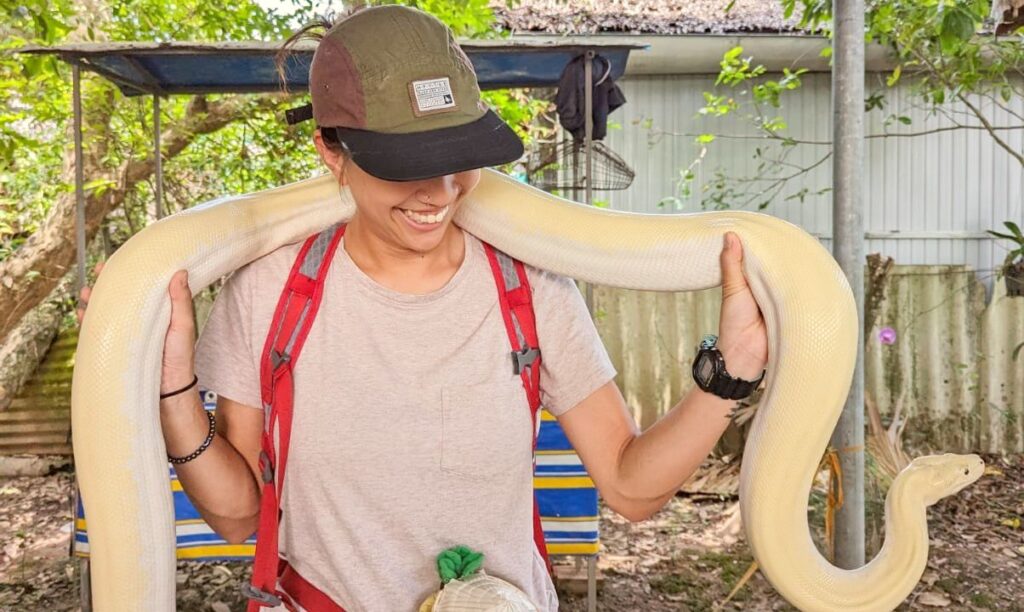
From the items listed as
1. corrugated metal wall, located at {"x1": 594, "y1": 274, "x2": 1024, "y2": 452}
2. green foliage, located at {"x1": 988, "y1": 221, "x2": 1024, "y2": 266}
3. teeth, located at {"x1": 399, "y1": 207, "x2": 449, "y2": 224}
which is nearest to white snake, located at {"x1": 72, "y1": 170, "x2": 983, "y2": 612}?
teeth, located at {"x1": 399, "y1": 207, "x2": 449, "y2": 224}

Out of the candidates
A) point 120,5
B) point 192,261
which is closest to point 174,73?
point 120,5

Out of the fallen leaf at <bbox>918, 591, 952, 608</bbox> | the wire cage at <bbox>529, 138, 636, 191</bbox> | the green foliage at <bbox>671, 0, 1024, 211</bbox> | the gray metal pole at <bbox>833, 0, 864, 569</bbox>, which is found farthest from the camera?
the wire cage at <bbox>529, 138, 636, 191</bbox>

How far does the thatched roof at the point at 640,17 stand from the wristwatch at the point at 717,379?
5797 millimetres

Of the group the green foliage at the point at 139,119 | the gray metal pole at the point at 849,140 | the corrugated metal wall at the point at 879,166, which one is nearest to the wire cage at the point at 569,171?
the green foliage at the point at 139,119

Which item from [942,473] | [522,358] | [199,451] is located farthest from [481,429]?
[942,473]

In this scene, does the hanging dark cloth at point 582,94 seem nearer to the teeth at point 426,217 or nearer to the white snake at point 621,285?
the white snake at point 621,285

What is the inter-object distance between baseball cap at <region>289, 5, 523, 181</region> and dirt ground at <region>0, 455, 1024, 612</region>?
12.0 ft

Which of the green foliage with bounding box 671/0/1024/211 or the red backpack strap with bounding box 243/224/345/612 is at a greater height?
the green foliage with bounding box 671/0/1024/211

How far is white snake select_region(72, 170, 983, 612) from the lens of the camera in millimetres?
1567

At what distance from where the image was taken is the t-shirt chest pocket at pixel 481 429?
150cm

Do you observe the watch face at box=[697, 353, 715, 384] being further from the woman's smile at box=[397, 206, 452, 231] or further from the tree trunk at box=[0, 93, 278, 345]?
the tree trunk at box=[0, 93, 278, 345]

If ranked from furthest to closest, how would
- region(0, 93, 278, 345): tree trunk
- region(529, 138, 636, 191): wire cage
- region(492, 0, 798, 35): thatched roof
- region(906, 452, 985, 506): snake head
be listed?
1. region(492, 0, 798, 35): thatched roof
2. region(529, 138, 636, 191): wire cage
3. region(0, 93, 278, 345): tree trunk
4. region(906, 452, 985, 506): snake head

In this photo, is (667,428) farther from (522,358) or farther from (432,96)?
(432,96)

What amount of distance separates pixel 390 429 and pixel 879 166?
7696mm
